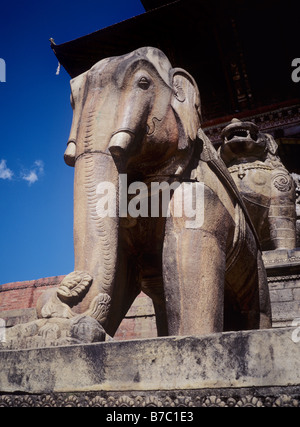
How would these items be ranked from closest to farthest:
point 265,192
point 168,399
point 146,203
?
point 168,399 → point 146,203 → point 265,192

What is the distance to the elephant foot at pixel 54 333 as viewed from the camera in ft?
5.28

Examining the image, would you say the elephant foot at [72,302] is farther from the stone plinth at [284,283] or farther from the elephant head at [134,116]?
the stone plinth at [284,283]

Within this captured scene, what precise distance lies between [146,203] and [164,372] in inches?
40.5

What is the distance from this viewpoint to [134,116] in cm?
207

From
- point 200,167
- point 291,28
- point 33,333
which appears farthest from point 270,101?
point 33,333

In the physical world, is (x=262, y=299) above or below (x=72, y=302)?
above

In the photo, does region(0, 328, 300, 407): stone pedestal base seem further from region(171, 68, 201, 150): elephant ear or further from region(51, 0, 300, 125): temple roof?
region(51, 0, 300, 125): temple roof

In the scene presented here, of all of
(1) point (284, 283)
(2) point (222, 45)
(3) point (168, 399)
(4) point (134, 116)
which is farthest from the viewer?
(2) point (222, 45)

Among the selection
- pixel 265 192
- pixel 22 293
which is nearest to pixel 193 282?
pixel 265 192

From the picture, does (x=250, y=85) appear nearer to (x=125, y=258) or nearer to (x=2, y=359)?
(x=125, y=258)

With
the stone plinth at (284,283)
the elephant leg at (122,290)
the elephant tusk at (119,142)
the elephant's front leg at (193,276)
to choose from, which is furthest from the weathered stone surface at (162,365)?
the stone plinth at (284,283)

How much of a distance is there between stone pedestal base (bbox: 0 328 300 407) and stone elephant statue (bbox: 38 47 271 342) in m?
0.31

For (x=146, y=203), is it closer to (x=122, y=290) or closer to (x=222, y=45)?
(x=122, y=290)

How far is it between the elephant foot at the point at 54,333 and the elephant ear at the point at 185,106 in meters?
1.01
